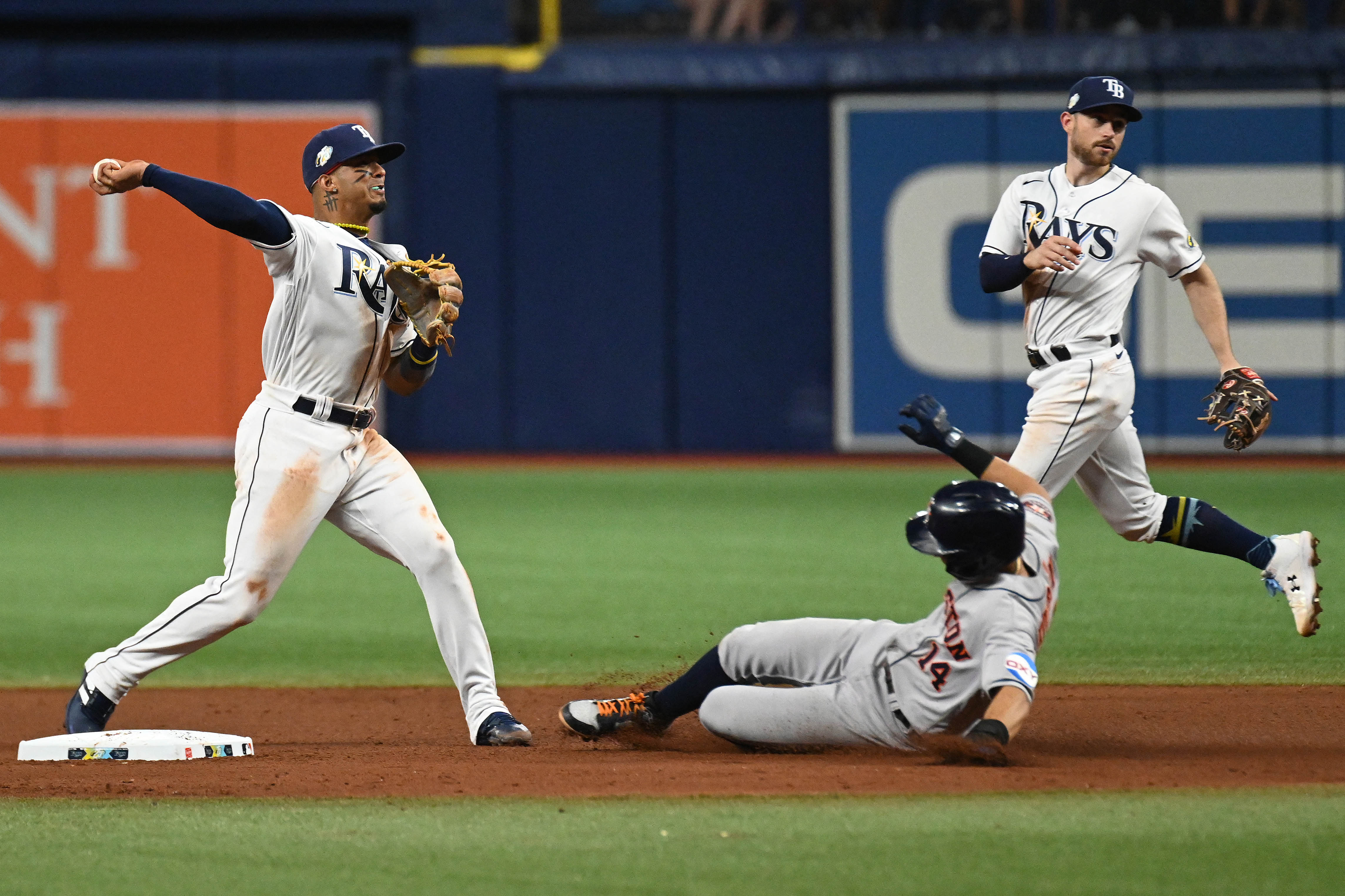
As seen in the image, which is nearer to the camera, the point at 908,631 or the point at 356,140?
the point at 908,631

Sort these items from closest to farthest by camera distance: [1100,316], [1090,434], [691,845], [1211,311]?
1. [691,845]
2. [1090,434]
3. [1100,316]
4. [1211,311]

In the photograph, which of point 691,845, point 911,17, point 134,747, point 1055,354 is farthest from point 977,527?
point 911,17

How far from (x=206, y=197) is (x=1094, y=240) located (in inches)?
113

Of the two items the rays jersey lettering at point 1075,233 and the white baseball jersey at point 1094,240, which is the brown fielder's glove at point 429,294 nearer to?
the white baseball jersey at point 1094,240

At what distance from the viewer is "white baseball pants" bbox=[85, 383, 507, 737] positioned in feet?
16.0

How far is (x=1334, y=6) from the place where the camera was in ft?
52.0

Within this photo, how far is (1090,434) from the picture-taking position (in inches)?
219

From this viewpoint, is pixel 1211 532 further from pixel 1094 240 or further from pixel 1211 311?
pixel 1094 240

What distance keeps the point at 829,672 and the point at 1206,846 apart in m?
1.28

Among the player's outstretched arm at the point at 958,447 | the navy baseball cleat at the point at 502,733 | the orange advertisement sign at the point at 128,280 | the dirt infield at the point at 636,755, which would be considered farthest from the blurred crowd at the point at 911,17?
the navy baseball cleat at the point at 502,733

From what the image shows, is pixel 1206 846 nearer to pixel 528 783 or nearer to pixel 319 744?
pixel 528 783

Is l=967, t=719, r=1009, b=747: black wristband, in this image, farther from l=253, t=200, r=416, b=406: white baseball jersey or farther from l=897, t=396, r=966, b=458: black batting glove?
l=253, t=200, r=416, b=406: white baseball jersey

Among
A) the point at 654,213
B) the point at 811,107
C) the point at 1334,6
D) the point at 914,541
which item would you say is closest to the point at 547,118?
the point at 654,213

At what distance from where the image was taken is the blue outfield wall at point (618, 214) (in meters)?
16.3
